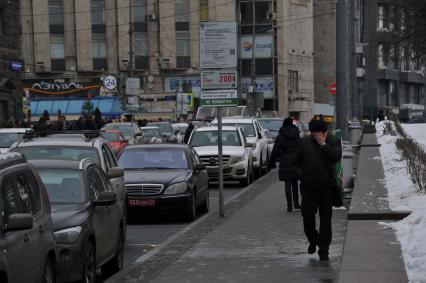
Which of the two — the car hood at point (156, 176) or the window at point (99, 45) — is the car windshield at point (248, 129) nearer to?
the car hood at point (156, 176)

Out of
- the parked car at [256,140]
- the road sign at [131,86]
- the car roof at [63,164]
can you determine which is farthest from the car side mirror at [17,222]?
the road sign at [131,86]

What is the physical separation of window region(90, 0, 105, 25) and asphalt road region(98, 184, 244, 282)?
62.5 meters

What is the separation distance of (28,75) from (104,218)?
73672mm

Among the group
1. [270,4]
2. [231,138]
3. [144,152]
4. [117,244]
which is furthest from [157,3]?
[117,244]

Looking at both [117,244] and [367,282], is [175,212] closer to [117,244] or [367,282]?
[117,244]

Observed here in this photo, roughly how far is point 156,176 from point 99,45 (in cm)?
6496

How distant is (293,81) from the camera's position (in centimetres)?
8544

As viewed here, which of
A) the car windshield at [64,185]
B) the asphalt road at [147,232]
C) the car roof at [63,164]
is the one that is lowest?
the asphalt road at [147,232]

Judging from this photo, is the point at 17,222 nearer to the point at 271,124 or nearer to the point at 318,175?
the point at 318,175

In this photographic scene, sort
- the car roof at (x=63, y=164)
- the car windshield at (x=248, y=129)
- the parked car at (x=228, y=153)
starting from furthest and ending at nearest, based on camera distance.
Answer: the car windshield at (x=248, y=129) → the parked car at (x=228, y=153) → the car roof at (x=63, y=164)

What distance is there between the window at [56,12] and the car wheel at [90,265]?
242 ft

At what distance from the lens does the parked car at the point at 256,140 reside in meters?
30.0

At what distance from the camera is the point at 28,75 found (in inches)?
3263

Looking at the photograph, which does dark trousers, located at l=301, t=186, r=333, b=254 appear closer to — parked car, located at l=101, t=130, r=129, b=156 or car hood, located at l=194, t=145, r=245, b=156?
car hood, located at l=194, t=145, r=245, b=156
